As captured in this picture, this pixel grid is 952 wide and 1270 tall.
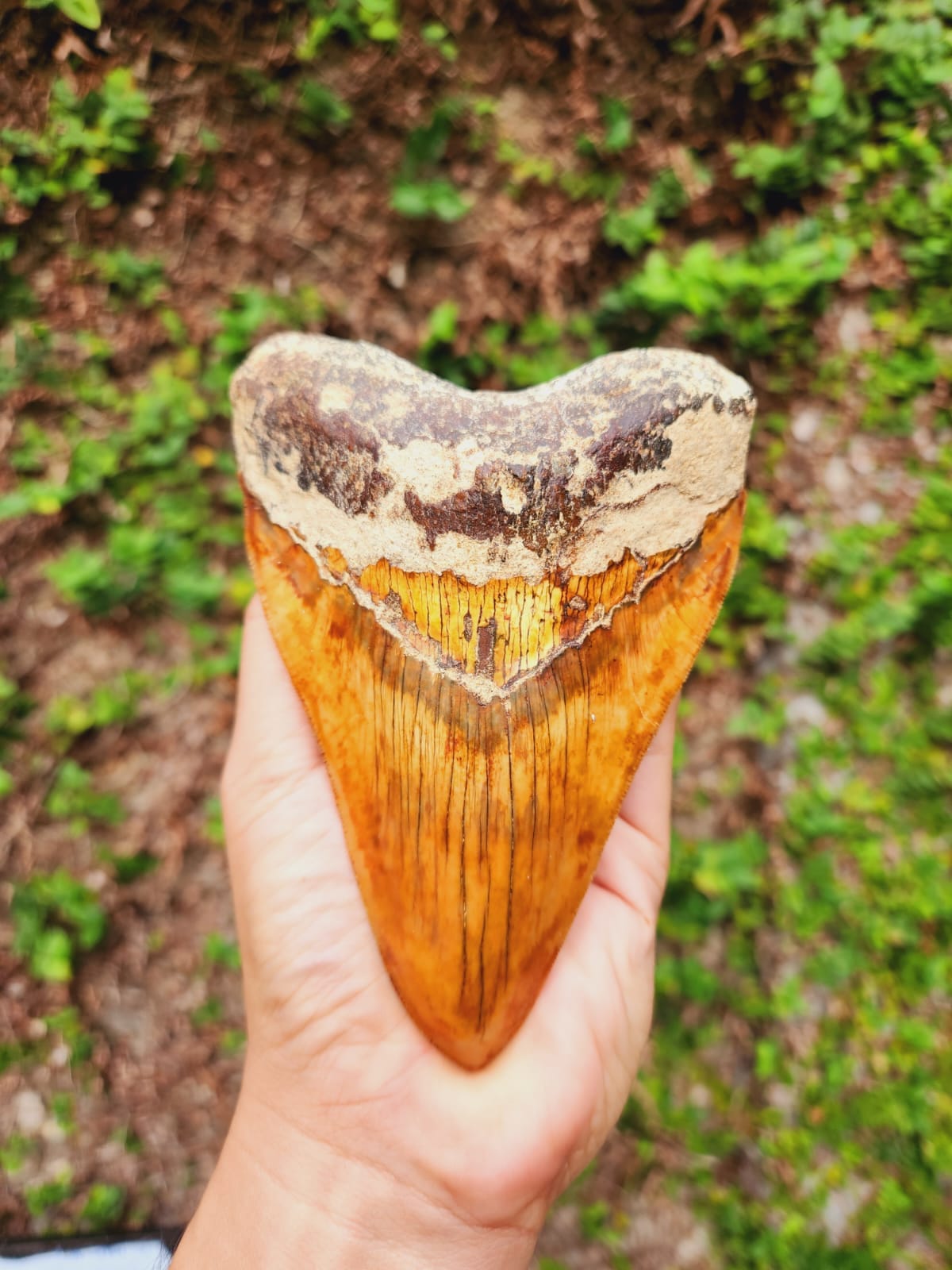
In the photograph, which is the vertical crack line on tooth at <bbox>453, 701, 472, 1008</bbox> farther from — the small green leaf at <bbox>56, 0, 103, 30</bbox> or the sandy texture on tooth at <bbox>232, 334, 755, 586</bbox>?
the small green leaf at <bbox>56, 0, 103, 30</bbox>

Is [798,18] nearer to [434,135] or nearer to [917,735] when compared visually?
[434,135]

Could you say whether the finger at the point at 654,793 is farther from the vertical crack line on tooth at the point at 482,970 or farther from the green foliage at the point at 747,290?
the green foliage at the point at 747,290

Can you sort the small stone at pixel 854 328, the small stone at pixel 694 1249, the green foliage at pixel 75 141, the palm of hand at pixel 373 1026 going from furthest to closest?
1. the small stone at pixel 694 1249
2. the small stone at pixel 854 328
3. the green foliage at pixel 75 141
4. the palm of hand at pixel 373 1026

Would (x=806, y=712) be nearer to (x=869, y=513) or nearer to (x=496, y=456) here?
(x=869, y=513)

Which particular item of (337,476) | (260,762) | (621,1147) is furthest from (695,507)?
(621,1147)

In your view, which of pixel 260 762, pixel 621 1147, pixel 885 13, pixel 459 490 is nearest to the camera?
pixel 459 490

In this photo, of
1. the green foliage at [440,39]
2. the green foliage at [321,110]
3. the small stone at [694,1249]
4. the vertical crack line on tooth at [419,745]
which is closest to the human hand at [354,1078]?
the vertical crack line on tooth at [419,745]

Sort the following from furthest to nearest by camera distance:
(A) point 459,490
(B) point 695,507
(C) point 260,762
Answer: (C) point 260,762
(B) point 695,507
(A) point 459,490

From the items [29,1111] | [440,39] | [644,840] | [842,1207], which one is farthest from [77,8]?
[842,1207]
